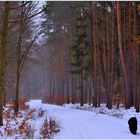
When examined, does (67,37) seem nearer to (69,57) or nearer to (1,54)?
(69,57)

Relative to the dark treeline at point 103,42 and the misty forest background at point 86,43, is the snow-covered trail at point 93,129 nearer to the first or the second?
the misty forest background at point 86,43

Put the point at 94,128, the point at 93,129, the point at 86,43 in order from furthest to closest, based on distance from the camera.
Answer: the point at 86,43 < the point at 94,128 < the point at 93,129

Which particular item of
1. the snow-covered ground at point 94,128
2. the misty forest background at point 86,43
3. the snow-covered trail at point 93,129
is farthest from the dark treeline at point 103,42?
the snow-covered trail at point 93,129

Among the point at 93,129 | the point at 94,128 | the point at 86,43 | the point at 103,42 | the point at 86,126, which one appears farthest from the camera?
the point at 86,43

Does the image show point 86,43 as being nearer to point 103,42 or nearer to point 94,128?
point 103,42

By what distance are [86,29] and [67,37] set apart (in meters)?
9.97

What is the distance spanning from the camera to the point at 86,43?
4047cm

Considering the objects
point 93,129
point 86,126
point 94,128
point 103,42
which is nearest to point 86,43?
point 103,42

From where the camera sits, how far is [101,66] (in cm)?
4012

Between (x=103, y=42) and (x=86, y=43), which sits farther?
(x=86, y=43)

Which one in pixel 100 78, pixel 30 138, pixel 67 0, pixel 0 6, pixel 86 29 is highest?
pixel 67 0

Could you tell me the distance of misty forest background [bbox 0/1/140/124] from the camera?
23.8 m

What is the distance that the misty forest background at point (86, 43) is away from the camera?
23812 millimetres

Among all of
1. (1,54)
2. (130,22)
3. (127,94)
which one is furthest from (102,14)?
(1,54)
